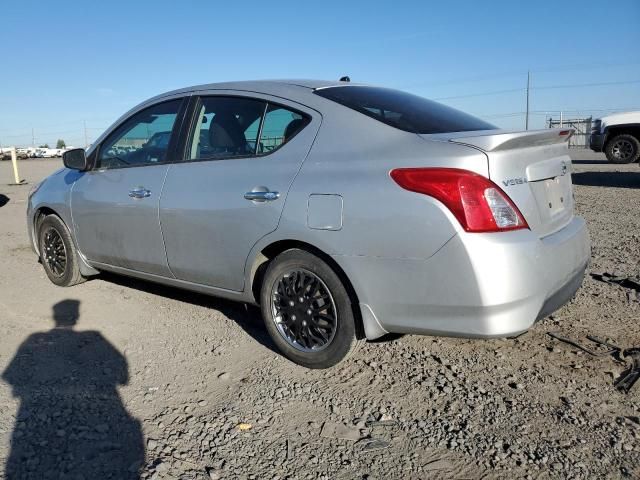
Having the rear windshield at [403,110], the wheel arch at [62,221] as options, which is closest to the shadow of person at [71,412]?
the wheel arch at [62,221]

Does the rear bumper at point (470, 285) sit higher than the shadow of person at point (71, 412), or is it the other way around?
the rear bumper at point (470, 285)

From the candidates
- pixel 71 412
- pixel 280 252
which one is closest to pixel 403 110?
pixel 280 252

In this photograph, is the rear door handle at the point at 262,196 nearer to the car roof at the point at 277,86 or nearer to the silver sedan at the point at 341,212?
the silver sedan at the point at 341,212

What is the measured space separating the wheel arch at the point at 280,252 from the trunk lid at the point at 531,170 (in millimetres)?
882

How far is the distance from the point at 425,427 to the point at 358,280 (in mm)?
817

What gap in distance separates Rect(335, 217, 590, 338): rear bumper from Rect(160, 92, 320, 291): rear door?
71 cm

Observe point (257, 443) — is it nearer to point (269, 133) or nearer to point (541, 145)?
point (269, 133)

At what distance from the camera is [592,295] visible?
4500 mm

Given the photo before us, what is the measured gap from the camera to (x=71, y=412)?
2893mm

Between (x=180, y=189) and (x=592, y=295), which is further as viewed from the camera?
(x=592, y=295)

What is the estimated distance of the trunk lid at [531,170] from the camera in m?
2.73

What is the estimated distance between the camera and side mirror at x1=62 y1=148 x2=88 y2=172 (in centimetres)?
466

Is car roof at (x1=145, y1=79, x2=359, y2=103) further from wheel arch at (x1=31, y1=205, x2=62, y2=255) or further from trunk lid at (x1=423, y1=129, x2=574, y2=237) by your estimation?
wheel arch at (x1=31, y1=205, x2=62, y2=255)

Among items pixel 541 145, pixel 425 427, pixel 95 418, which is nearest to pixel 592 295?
pixel 541 145
